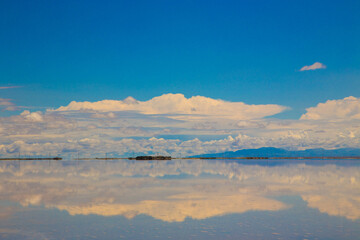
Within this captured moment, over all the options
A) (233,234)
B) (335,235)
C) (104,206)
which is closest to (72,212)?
(104,206)

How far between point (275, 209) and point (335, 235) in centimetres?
1234

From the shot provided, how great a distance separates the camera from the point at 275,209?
4041 cm

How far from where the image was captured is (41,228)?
102 feet

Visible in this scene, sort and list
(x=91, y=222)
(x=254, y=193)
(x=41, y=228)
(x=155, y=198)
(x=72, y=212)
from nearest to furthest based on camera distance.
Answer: (x=41, y=228), (x=91, y=222), (x=72, y=212), (x=155, y=198), (x=254, y=193)

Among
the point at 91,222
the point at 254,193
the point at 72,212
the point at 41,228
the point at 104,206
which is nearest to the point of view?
the point at 41,228

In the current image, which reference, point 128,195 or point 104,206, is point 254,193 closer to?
point 128,195

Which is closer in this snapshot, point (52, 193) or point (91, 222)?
point (91, 222)

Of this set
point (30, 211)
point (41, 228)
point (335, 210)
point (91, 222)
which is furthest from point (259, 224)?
point (30, 211)

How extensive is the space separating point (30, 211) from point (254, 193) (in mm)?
31294

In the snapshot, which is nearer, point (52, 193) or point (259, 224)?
point (259, 224)

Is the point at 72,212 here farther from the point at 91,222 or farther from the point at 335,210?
the point at 335,210

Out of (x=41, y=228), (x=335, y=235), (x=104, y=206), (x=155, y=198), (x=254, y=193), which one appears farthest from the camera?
(x=254, y=193)

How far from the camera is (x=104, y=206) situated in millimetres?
43062

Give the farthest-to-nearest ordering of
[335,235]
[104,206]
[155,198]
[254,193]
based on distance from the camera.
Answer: [254,193]
[155,198]
[104,206]
[335,235]
